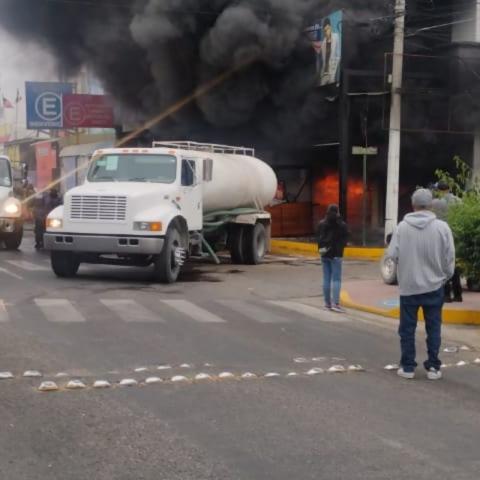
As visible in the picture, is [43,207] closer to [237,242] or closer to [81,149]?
[237,242]

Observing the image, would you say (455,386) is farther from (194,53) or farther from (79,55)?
(79,55)

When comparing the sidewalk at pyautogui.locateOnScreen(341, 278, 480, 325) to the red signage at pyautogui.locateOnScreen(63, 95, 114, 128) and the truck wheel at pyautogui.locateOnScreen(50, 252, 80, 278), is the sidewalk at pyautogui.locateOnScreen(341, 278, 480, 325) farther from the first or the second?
the red signage at pyautogui.locateOnScreen(63, 95, 114, 128)

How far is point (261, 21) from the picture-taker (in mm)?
22641

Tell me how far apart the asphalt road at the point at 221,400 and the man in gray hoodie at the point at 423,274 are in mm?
266

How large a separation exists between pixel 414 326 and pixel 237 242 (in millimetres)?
10978

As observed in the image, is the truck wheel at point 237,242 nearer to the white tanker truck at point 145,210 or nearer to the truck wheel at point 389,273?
the white tanker truck at point 145,210

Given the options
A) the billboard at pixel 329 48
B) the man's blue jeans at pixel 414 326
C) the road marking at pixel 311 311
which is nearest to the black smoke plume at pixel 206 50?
the billboard at pixel 329 48

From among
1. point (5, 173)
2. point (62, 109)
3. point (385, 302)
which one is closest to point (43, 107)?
point (62, 109)

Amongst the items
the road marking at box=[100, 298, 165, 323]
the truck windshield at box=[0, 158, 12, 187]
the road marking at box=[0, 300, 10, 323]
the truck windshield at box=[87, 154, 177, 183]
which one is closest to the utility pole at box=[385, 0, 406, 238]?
the truck windshield at box=[87, 154, 177, 183]

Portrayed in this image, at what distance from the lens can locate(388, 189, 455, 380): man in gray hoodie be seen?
6.55 metres

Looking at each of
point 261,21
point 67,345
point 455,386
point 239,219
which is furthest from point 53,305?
point 261,21

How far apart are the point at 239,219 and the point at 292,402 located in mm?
11650

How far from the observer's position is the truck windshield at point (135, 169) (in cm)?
1385

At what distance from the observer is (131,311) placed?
964 centimetres
